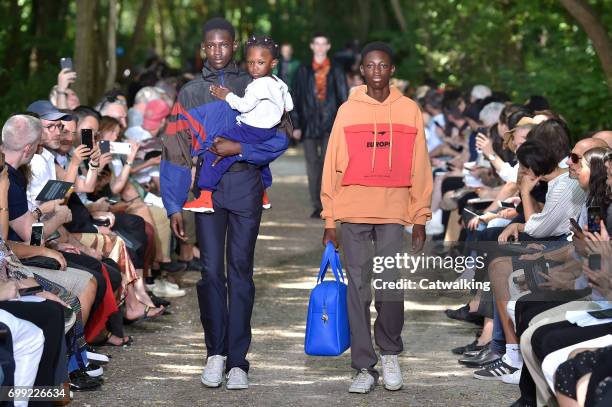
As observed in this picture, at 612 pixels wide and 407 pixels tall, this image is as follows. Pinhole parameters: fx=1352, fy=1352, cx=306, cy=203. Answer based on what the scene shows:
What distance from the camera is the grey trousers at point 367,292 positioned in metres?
8.48

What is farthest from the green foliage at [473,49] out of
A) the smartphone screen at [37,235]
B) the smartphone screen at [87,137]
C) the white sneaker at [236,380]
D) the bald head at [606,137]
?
the white sneaker at [236,380]

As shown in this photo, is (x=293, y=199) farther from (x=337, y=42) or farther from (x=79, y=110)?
(x=337, y=42)

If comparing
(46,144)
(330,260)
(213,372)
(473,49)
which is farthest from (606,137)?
(473,49)

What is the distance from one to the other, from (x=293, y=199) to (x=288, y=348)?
420 inches

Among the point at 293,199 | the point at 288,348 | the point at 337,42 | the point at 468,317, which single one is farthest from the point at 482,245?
the point at 337,42

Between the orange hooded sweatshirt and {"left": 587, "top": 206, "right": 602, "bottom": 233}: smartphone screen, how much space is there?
1.22 meters

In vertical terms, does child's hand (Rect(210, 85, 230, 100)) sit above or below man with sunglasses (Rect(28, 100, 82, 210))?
above

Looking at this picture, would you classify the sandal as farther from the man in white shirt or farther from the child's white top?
the child's white top

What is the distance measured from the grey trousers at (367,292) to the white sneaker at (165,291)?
395cm

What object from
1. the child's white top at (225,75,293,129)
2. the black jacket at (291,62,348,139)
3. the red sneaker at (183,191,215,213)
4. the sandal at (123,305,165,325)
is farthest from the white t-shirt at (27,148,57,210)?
the black jacket at (291,62,348,139)

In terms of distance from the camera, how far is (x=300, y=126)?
703 inches

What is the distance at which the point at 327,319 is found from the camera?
8.36 metres

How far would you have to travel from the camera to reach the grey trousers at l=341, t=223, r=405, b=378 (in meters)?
Result: 8.48

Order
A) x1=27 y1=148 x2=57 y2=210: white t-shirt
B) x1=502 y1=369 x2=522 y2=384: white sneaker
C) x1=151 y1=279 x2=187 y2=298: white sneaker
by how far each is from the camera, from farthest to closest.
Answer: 1. x1=151 y1=279 x2=187 y2=298: white sneaker
2. x1=27 y1=148 x2=57 y2=210: white t-shirt
3. x1=502 y1=369 x2=522 y2=384: white sneaker
